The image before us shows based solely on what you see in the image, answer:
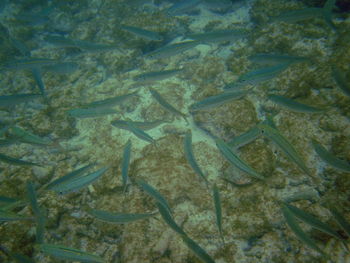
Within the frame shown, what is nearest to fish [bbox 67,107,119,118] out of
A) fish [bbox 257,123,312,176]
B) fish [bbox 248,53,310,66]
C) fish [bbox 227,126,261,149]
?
fish [bbox 227,126,261,149]

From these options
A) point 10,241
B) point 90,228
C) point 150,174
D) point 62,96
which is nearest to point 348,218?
point 150,174

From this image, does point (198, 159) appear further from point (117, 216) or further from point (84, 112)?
point (84, 112)

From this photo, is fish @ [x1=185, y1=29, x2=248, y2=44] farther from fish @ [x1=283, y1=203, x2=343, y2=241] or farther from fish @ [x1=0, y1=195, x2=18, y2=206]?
fish @ [x1=0, y1=195, x2=18, y2=206]

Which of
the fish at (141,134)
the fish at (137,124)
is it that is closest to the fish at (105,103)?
the fish at (137,124)

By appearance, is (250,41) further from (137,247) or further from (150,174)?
(137,247)

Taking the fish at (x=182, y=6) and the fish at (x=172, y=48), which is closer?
the fish at (x=172, y=48)

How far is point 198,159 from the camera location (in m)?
4.62

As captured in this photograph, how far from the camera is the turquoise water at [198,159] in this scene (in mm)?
3240

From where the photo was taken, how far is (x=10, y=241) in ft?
11.9

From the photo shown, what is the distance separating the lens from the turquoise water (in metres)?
3.24

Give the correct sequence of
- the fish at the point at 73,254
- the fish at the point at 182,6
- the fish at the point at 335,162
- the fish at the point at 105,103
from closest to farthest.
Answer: the fish at the point at 73,254 → the fish at the point at 335,162 → the fish at the point at 105,103 → the fish at the point at 182,6

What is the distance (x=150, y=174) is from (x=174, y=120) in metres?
2.11

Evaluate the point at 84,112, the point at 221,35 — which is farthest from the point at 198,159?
the point at 221,35

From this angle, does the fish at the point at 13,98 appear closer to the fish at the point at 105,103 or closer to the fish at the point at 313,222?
the fish at the point at 105,103
